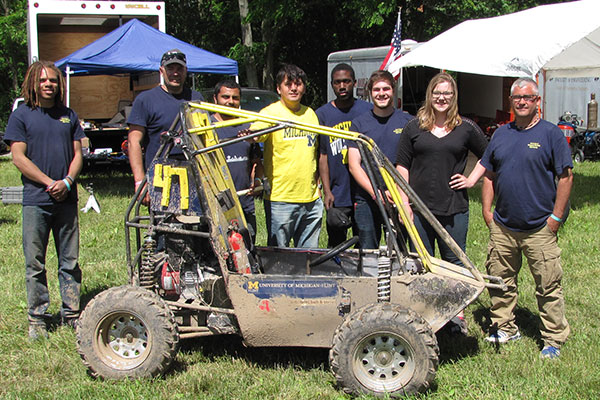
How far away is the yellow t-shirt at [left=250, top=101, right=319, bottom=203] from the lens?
506 centimetres

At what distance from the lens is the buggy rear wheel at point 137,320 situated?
3957 millimetres

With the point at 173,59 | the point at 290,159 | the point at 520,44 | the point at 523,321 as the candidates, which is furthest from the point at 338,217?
the point at 520,44

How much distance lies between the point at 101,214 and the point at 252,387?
6.25m

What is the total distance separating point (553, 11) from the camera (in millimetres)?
11422

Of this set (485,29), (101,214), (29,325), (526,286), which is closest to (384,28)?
(485,29)

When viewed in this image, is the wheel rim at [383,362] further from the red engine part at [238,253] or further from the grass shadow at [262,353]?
the red engine part at [238,253]

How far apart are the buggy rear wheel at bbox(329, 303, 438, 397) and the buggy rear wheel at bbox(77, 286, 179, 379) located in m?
1.04

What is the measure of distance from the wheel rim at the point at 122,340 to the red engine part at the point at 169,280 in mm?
343

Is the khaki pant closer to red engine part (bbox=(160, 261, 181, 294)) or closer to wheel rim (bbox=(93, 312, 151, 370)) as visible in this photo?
red engine part (bbox=(160, 261, 181, 294))

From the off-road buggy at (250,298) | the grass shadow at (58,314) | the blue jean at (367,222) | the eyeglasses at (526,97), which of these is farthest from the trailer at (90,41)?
the eyeglasses at (526,97)

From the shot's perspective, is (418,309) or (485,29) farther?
(485,29)

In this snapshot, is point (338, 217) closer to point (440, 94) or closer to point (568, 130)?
point (440, 94)

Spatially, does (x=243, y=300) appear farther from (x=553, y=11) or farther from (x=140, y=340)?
(x=553, y=11)

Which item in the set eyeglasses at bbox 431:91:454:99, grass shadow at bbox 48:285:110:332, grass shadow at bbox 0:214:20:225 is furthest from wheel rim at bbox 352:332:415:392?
grass shadow at bbox 0:214:20:225
